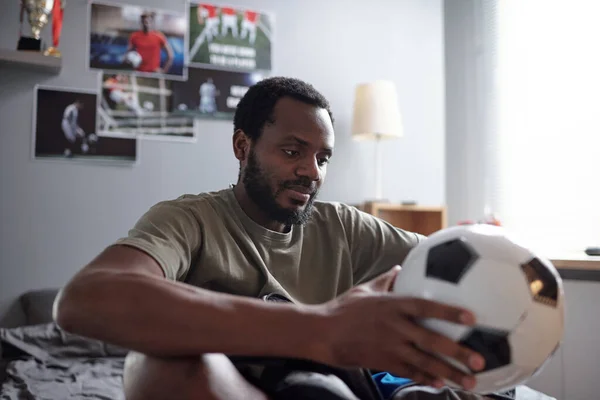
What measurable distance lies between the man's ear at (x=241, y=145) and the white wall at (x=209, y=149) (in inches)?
54.0

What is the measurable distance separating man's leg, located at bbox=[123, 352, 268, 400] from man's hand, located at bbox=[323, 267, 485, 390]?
203mm

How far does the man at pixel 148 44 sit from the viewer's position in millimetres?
2631

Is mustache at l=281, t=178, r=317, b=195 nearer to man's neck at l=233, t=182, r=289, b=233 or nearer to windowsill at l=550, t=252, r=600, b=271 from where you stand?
man's neck at l=233, t=182, r=289, b=233

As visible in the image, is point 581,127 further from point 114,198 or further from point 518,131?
point 114,198

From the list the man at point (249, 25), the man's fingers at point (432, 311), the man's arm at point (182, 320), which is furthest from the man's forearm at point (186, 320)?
the man at point (249, 25)

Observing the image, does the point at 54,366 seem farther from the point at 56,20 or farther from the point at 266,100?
the point at 56,20

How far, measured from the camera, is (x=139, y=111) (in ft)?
8.57

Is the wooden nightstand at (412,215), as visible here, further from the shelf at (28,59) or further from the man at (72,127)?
the shelf at (28,59)

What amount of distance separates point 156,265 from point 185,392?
200mm

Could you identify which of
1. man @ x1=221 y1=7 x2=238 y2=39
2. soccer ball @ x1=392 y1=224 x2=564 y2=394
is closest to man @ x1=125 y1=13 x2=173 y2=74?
man @ x1=221 y1=7 x2=238 y2=39

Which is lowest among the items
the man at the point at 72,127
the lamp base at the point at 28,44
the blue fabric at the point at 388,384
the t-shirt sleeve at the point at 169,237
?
the blue fabric at the point at 388,384

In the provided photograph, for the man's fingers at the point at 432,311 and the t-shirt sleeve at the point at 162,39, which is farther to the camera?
the t-shirt sleeve at the point at 162,39

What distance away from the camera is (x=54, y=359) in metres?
1.86

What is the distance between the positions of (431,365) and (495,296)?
4.8 inches
